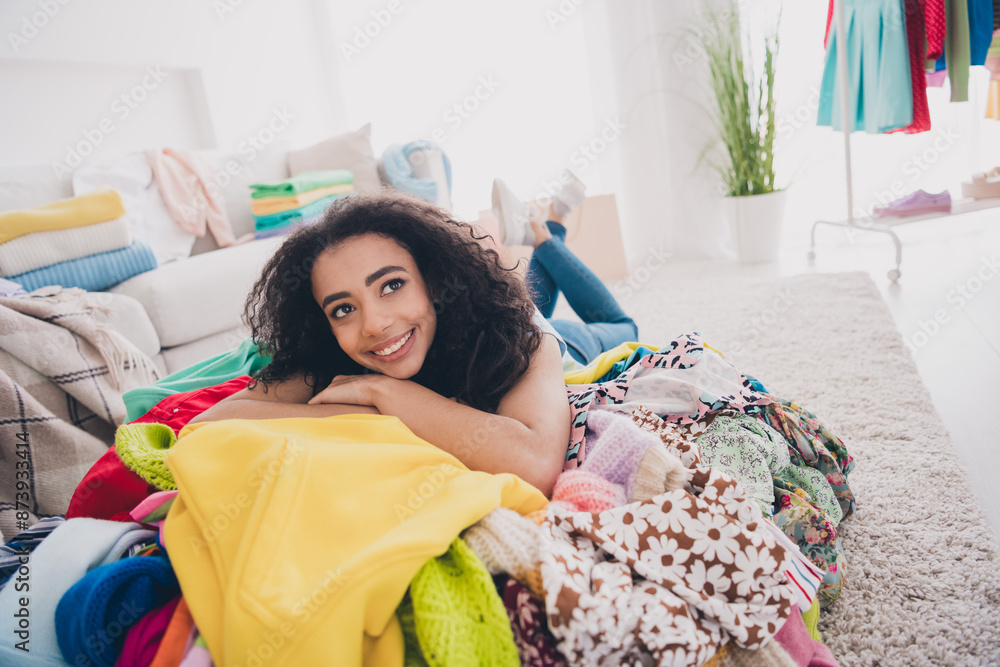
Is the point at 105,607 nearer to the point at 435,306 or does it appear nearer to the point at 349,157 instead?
the point at 435,306

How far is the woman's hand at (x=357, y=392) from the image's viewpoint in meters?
0.92

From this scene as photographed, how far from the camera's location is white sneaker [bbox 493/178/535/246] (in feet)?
6.30

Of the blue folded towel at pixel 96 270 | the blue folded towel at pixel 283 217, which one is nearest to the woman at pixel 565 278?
the blue folded towel at pixel 283 217

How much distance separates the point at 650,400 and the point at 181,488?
2.16ft

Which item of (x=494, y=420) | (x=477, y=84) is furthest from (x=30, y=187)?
(x=477, y=84)

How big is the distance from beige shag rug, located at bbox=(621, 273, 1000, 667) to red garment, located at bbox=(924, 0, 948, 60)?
0.83m

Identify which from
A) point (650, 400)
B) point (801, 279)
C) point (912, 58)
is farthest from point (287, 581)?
point (912, 58)

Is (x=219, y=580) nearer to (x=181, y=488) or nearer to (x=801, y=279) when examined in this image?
(x=181, y=488)

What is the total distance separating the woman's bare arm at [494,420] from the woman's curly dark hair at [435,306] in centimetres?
6

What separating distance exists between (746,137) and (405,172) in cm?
160

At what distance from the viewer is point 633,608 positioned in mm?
566

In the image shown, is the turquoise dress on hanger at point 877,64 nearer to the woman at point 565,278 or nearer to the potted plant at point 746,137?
the potted plant at point 746,137

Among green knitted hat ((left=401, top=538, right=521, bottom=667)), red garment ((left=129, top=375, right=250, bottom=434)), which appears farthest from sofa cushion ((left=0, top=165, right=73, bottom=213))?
green knitted hat ((left=401, top=538, right=521, bottom=667))

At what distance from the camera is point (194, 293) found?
1.98 m
